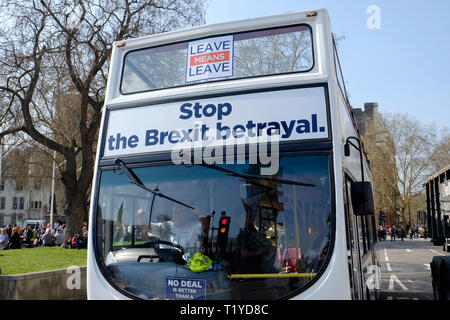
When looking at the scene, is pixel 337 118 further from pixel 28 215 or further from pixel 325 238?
pixel 28 215

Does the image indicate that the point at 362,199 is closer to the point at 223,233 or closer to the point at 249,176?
the point at 249,176

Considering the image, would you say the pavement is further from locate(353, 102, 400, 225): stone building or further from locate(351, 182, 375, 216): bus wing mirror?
locate(353, 102, 400, 225): stone building

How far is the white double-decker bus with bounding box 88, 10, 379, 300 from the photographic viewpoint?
3.29 metres

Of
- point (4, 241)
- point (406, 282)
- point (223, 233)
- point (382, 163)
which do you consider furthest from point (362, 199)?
point (382, 163)

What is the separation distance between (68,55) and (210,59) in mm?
12674

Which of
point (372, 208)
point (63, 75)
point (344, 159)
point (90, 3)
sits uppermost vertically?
point (90, 3)

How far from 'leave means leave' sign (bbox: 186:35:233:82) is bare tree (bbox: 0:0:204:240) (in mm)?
12370

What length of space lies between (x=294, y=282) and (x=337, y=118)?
1.32 metres

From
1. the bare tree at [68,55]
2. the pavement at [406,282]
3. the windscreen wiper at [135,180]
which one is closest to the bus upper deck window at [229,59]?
the windscreen wiper at [135,180]

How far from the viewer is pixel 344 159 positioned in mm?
3576

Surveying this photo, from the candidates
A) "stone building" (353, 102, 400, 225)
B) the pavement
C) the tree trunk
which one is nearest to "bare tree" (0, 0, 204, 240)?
the tree trunk

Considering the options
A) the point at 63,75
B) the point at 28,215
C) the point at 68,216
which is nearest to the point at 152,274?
the point at 63,75

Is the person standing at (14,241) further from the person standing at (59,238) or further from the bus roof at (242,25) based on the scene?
the bus roof at (242,25)
